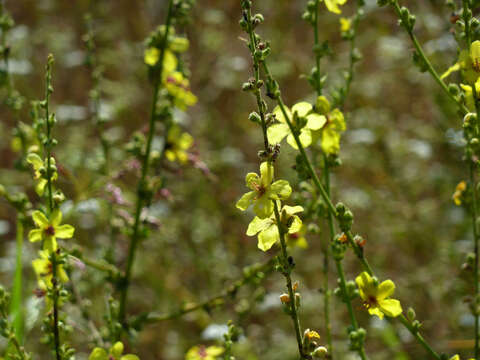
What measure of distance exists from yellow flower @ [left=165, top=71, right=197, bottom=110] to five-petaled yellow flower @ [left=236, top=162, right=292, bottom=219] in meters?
0.89

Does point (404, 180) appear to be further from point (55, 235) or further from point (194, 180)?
point (55, 235)

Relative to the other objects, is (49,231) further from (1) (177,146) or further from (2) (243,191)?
(2) (243,191)

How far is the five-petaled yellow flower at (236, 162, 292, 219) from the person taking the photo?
1.26 metres

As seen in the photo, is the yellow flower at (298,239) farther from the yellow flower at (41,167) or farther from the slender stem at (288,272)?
the yellow flower at (41,167)

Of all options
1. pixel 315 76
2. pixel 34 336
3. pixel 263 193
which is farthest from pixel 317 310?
pixel 263 193

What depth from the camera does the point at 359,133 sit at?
3500 mm

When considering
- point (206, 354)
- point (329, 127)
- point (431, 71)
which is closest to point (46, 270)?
point (206, 354)

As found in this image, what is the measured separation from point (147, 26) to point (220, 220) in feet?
7.42

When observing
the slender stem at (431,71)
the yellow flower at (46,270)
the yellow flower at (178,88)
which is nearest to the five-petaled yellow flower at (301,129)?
the slender stem at (431,71)

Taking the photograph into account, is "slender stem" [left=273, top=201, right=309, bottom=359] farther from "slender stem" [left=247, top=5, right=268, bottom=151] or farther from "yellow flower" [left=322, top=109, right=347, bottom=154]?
"yellow flower" [left=322, top=109, right=347, bottom=154]

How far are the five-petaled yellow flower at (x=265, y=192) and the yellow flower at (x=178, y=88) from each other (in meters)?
0.89

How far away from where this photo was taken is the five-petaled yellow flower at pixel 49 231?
4.63 ft

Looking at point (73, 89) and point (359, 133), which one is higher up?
point (73, 89)

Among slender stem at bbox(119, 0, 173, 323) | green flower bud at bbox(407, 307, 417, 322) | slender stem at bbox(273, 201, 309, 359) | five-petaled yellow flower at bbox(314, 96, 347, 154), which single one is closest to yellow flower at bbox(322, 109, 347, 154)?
five-petaled yellow flower at bbox(314, 96, 347, 154)
